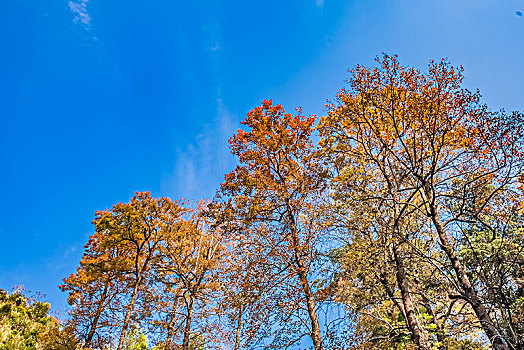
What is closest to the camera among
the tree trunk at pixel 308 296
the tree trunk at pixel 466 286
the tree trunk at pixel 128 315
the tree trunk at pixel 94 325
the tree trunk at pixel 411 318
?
the tree trunk at pixel 466 286

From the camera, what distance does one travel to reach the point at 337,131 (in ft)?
31.0

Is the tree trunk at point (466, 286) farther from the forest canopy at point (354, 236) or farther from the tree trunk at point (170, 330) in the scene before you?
the tree trunk at point (170, 330)

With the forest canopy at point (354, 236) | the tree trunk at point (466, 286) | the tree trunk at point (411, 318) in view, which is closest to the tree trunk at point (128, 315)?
the forest canopy at point (354, 236)

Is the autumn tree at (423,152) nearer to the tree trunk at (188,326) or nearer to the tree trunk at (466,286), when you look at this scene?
the tree trunk at (466,286)

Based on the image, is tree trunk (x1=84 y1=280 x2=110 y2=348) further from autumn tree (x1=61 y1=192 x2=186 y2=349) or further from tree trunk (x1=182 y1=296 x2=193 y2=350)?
tree trunk (x1=182 y1=296 x2=193 y2=350)

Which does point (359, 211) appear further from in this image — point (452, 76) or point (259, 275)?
point (452, 76)

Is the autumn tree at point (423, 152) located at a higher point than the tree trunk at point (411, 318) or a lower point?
higher

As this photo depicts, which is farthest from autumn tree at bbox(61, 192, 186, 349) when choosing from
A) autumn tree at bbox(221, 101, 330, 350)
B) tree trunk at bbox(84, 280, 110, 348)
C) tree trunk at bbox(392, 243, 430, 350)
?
tree trunk at bbox(392, 243, 430, 350)

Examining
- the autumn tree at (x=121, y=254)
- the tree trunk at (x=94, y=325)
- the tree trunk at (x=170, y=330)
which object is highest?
the autumn tree at (x=121, y=254)

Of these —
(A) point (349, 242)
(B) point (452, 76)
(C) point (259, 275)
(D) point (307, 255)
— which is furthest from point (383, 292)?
(B) point (452, 76)

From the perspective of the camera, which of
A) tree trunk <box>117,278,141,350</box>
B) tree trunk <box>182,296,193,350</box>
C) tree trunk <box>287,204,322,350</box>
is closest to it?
tree trunk <box>287,204,322,350</box>

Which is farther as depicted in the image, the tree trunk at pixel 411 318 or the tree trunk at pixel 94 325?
the tree trunk at pixel 94 325

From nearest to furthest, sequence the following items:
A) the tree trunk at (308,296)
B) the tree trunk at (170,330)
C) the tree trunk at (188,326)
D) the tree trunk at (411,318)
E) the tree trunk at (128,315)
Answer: the tree trunk at (411,318) → the tree trunk at (308,296) → the tree trunk at (188,326) → the tree trunk at (170,330) → the tree trunk at (128,315)

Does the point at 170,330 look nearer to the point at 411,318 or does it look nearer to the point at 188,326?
the point at 188,326
